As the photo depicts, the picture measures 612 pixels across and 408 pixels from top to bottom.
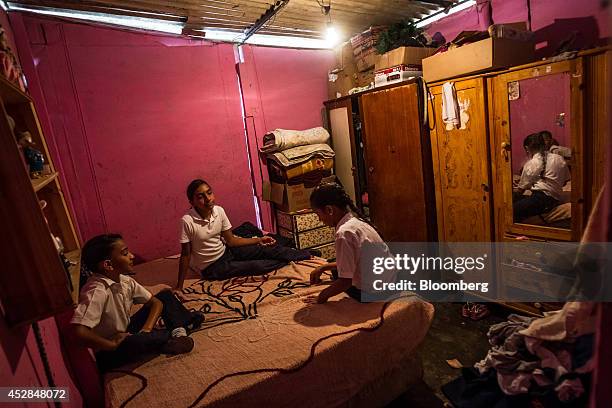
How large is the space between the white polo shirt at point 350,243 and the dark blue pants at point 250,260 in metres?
1.04

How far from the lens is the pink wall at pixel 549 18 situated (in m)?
2.65

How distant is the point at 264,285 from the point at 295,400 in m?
1.14

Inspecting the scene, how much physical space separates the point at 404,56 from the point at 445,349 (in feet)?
8.66

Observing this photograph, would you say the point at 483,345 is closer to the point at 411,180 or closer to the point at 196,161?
the point at 411,180

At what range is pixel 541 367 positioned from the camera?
127 centimetres

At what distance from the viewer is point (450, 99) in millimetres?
3023

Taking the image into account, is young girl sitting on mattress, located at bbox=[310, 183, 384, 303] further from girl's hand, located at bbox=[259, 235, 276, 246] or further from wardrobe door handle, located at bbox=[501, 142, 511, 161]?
wardrobe door handle, located at bbox=[501, 142, 511, 161]

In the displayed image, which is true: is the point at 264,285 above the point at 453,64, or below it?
below

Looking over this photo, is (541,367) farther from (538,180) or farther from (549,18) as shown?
(549,18)

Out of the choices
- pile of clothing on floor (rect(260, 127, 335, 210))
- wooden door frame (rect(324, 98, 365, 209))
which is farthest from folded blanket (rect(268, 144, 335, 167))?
wooden door frame (rect(324, 98, 365, 209))

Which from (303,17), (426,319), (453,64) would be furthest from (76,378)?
(303,17)

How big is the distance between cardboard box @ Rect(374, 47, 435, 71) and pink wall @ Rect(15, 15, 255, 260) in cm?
173

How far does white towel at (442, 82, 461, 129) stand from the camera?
3.01m

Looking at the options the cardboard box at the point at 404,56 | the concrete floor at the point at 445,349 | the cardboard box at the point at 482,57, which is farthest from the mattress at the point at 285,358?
the cardboard box at the point at 404,56
